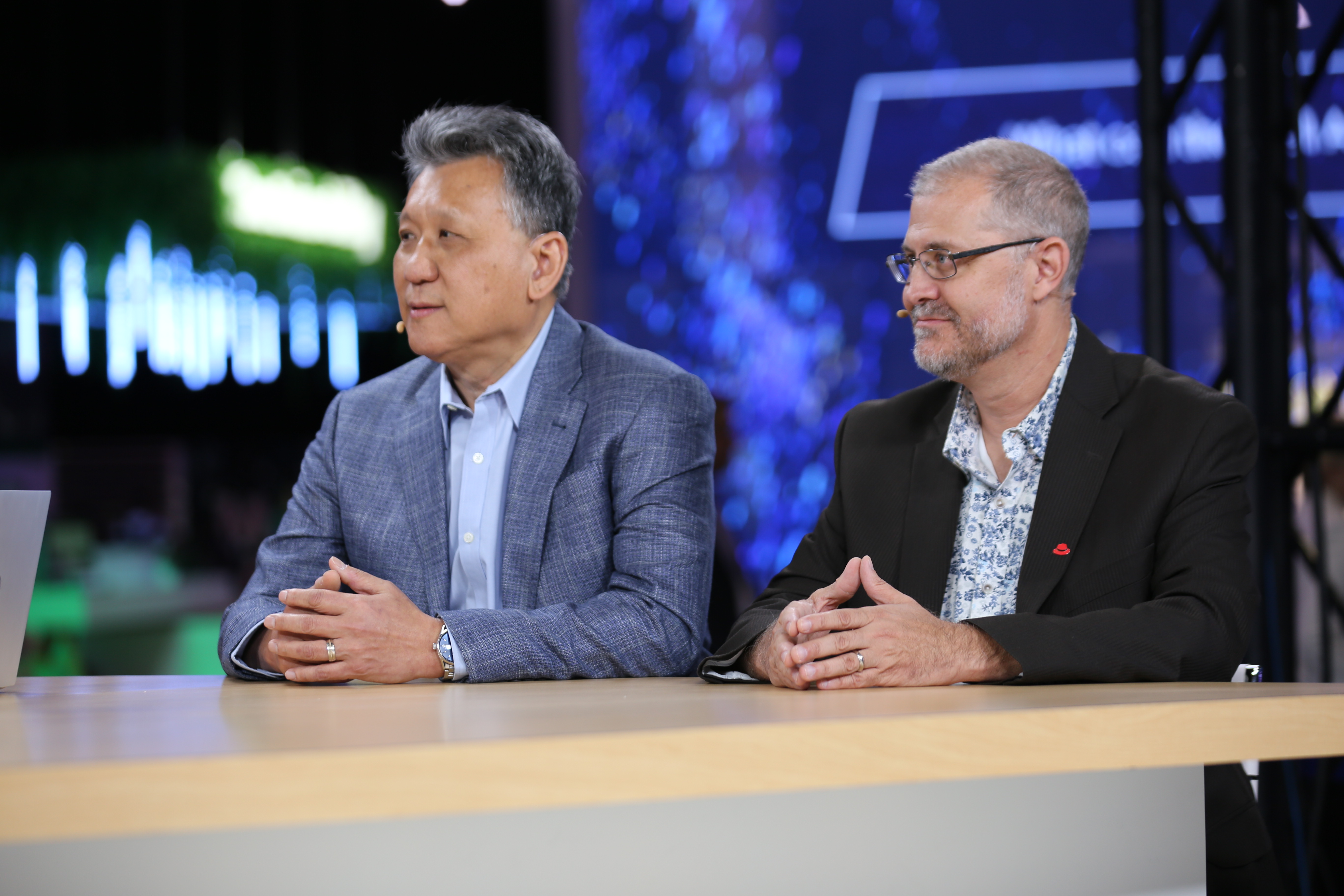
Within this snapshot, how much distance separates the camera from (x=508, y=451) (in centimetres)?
177

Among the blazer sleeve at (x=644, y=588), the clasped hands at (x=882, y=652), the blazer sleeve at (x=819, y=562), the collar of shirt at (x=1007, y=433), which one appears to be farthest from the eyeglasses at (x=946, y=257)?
the clasped hands at (x=882, y=652)

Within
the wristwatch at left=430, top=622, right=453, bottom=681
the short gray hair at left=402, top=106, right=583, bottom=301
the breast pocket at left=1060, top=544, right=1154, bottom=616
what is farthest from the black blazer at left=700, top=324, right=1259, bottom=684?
the short gray hair at left=402, top=106, right=583, bottom=301

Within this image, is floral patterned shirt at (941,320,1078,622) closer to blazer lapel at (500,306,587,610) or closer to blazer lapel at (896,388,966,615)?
blazer lapel at (896,388,966,615)

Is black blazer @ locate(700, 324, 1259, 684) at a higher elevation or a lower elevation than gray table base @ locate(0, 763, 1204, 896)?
higher

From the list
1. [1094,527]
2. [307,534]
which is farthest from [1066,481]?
[307,534]

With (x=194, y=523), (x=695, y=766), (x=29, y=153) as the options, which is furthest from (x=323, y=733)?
(x=29, y=153)

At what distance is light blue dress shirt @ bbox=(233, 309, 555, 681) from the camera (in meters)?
1.72

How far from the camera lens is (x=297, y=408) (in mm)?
8086

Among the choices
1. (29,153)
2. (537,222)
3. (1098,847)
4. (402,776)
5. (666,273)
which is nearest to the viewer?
(402,776)

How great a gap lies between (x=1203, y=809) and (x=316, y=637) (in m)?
0.96

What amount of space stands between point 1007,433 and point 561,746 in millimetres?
1086

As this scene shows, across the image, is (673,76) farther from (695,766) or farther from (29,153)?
(695,766)

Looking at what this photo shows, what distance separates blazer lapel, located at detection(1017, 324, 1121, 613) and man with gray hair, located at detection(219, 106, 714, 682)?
44 centimetres

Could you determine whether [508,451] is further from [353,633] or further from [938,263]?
[938,263]
